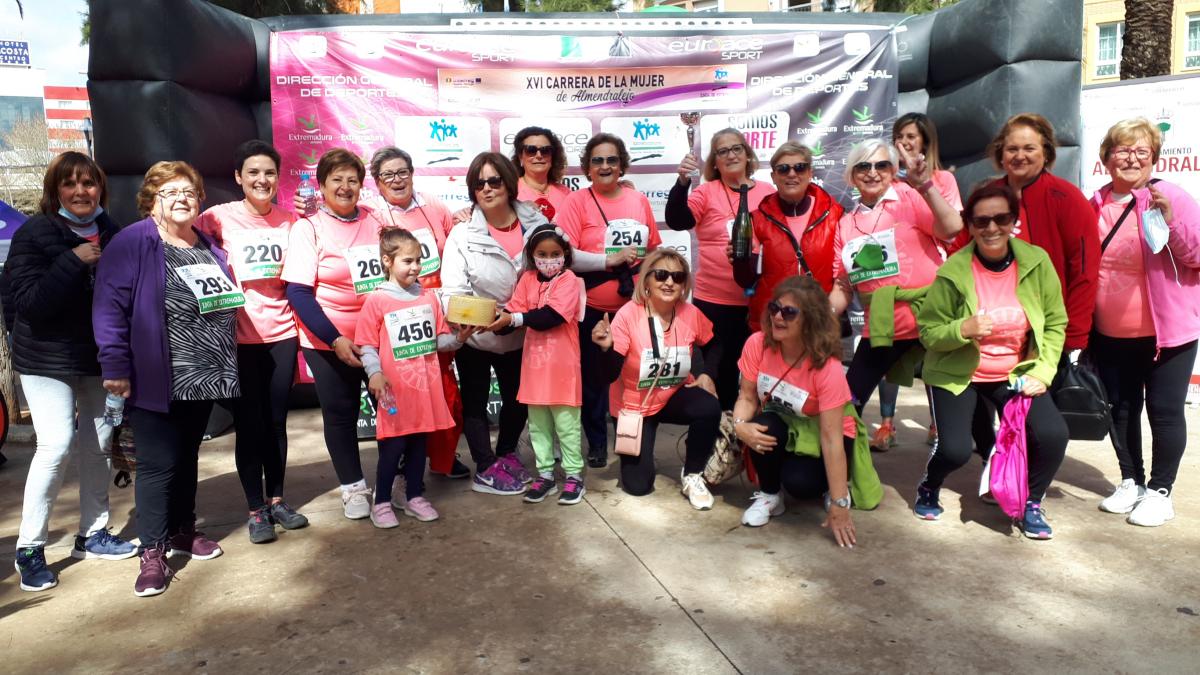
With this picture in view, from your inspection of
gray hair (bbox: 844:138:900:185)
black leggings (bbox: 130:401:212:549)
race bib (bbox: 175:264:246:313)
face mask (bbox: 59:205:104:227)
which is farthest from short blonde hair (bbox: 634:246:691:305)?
face mask (bbox: 59:205:104:227)

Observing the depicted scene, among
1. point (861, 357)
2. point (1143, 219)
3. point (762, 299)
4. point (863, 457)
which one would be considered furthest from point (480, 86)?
point (1143, 219)

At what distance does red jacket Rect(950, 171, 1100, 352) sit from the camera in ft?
13.0

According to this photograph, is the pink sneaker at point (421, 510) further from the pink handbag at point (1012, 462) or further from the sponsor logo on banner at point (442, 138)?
the sponsor logo on banner at point (442, 138)

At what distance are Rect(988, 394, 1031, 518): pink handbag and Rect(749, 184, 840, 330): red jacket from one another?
118 centimetres

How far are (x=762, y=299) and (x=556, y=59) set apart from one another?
2803 millimetres

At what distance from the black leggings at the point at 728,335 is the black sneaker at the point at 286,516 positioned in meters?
2.32

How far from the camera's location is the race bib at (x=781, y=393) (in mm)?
→ 4086

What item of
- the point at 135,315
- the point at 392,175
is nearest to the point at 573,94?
the point at 392,175

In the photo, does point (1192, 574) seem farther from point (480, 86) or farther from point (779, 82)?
point (480, 86)

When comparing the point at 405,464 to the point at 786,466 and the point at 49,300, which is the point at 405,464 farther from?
the point at 786,466

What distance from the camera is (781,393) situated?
13.6 feet

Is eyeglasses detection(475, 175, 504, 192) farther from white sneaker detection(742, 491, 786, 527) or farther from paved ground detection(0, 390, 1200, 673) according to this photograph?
white sneaker detection(742, 491, 786, 527)

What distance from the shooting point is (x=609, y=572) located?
368 centimetres

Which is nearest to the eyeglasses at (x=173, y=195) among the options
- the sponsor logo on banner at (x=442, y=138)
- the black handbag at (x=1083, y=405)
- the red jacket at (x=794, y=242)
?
the red jacket at (x=794, y=242)
